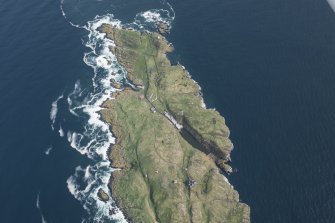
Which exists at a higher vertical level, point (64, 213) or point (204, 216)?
point (64, 213)

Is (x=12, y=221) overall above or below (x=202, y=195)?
above

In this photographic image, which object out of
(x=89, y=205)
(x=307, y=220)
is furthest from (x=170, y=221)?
(x=307, y=220)

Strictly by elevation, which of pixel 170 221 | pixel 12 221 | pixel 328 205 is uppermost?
pixel 12 221

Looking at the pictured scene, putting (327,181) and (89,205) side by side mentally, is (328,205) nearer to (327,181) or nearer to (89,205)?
(327,181)

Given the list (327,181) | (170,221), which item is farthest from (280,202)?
(170,221)

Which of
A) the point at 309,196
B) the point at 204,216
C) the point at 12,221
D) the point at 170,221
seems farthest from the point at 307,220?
the point at 12,221

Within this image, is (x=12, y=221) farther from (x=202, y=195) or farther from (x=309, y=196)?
(x=309, y=196)

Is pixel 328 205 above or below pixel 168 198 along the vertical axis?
below

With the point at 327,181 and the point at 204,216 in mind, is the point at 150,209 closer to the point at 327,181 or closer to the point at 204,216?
the point at 204,216
